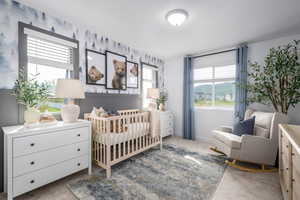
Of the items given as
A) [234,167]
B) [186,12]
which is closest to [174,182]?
[234,167]

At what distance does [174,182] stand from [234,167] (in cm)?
117

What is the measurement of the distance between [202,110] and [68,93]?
3230 mm

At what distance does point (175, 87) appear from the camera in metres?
4.16

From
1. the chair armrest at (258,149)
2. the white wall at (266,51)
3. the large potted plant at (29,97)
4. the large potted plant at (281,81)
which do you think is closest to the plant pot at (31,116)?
the large potted plant at (29,97)

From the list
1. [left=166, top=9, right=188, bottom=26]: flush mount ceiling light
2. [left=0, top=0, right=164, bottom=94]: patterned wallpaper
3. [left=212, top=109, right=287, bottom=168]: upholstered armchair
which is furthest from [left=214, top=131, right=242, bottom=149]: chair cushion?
[left=0, top=0, right=164, bottom=94]: patterned wallpaper

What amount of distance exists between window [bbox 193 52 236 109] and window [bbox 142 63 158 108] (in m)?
1.20

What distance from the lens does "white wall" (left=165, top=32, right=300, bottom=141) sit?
108 inches

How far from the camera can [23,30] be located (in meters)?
1.78

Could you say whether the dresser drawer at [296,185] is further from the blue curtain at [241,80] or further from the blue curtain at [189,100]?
the blue curtain at [189,100]

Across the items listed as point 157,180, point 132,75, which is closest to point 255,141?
point 157,180

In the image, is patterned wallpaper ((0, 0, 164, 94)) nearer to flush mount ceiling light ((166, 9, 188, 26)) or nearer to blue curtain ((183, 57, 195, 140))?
flush mount ceiling light ((166, 9, 188, 26))

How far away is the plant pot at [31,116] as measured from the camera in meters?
1.62

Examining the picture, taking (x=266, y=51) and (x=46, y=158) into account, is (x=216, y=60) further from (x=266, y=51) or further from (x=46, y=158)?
(x=46, y=158)

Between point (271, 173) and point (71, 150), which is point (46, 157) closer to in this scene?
point (71, 150)
